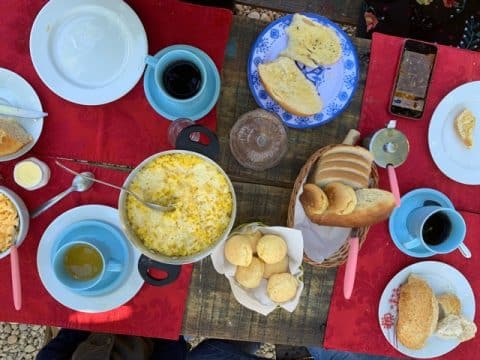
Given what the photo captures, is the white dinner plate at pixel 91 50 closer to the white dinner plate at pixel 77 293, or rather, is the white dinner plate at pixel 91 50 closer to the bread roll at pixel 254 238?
the white dinner plate at pixel 77 293

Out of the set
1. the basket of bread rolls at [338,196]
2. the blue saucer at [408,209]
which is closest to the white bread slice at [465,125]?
the blue saucer at [408,209]

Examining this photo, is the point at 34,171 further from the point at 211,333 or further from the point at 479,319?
the point at 479,319

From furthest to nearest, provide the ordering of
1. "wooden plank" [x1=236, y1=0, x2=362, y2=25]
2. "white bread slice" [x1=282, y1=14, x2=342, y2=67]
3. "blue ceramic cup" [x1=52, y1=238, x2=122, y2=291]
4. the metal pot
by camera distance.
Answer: "wooden plank" [x1=236, y1=0, x2=362, y2=25] < "white bread slice" [x1=282, y1=14, x2=342, y2=67] < "blue ceramic cup" [x1=52, y1=238, x2=122, y2=291] < the metal pot

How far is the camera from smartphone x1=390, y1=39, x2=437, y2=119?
111 centimetres

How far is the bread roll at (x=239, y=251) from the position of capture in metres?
0.94

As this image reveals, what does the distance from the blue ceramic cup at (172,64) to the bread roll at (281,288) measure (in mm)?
401

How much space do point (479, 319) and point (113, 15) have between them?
1110 mm

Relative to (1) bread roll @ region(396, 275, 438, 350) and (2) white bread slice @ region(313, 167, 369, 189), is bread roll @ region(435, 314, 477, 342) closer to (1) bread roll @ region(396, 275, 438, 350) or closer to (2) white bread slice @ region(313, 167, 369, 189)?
(1) bread roll @ region(396, 275, 438, 350)

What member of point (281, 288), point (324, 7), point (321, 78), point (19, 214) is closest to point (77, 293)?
point (19, 214)

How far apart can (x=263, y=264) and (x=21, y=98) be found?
2.03ft

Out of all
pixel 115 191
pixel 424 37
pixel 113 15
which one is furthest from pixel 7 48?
pixel 424 37

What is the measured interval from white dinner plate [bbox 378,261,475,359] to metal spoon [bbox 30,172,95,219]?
2.36ft

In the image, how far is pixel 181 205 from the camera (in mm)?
902

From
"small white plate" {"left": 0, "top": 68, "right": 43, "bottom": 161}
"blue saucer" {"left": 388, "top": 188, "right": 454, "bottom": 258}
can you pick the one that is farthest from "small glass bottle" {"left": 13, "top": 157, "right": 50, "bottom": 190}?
"blue saucer" {"left": 388, "top": 188, "right": 454, "bottom": 258}
